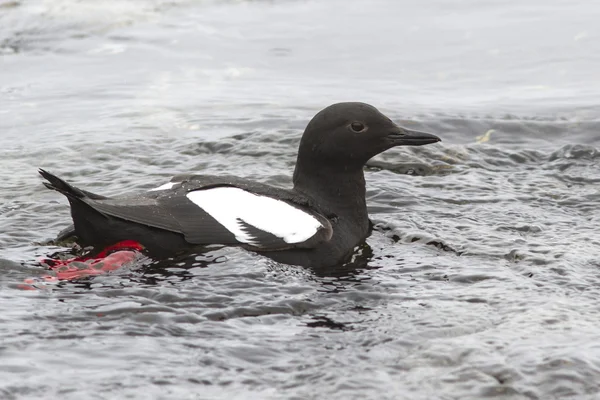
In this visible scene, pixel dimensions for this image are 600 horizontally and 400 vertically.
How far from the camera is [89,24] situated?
574 inches

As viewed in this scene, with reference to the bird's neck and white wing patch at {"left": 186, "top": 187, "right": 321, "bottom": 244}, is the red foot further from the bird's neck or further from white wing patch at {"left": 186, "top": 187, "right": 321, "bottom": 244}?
the bird's neck

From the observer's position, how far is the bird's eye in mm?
7457

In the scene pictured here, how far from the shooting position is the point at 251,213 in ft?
22.5

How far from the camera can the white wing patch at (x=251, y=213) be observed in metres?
6.82

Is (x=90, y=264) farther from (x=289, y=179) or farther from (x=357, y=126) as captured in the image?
(x=289, y=179)

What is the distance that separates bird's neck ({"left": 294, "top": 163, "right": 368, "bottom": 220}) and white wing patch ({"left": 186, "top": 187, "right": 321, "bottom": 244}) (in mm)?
536

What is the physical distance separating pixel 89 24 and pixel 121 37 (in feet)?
2.45

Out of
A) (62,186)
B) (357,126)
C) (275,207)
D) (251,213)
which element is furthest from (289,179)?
(62,186)

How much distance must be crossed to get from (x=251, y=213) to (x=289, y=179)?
6.98 ft

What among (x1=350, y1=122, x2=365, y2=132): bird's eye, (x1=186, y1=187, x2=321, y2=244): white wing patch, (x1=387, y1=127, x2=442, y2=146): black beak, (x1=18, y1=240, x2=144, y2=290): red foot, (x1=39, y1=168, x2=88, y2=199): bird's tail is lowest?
(x1=18, y1=240, x2=144, y2=290): red foot

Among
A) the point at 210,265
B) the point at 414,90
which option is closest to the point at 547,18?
the point at 414,90

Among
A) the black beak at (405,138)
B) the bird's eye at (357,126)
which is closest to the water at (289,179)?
the black beak at (405,138)

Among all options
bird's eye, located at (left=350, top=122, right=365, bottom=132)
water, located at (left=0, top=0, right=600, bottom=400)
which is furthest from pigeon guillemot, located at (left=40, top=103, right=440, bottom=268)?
water, located at (left=0, top=0, right=600, bottom=400)

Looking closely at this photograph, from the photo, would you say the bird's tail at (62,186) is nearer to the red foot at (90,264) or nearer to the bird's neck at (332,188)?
the red foot at (90,264)
